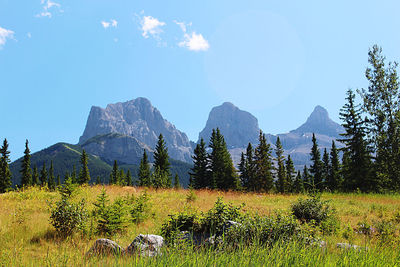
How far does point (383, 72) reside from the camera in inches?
936

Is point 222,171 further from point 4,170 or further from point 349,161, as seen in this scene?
point 4,170

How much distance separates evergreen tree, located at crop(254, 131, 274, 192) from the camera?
44875 millimetres

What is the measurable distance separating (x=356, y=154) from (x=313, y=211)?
29.0 m

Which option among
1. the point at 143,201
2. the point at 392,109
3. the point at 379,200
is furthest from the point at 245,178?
the point at 143,201

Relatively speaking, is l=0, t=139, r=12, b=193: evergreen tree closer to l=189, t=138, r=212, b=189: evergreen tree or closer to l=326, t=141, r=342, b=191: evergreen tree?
l=189, t=138, r=212, b=189: evergreen tree

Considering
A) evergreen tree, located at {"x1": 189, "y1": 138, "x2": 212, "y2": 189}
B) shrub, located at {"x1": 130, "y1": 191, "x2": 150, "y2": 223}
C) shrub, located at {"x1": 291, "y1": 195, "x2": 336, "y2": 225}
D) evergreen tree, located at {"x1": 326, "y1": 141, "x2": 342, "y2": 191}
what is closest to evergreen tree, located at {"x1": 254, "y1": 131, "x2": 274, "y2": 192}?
evergreen tree, located at {"x1": 189, "y1": 138, "x2": 212, "y2": 189}

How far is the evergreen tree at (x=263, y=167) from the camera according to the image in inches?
1767

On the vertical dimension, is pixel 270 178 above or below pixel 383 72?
below

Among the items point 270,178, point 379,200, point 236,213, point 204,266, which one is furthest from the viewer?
point 270,178

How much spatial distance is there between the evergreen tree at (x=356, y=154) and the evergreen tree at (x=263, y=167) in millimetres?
14142

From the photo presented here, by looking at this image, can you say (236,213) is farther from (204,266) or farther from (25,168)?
(25,168)

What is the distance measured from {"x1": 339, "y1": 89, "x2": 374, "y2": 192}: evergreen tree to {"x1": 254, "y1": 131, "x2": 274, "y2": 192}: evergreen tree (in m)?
14.1

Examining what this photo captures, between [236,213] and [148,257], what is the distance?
418cm

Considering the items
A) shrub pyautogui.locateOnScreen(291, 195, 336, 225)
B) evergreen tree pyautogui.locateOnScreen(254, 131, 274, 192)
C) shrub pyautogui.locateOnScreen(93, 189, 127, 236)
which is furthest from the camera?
evergreen tree pyautogui.locateOnScreen(254, 131, 274, 192)
